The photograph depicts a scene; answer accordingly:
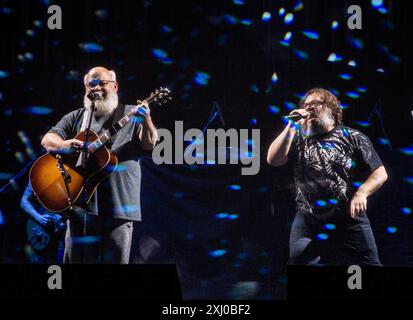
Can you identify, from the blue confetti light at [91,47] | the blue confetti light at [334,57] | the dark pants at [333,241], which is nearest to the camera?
the dark pants at [333,241]

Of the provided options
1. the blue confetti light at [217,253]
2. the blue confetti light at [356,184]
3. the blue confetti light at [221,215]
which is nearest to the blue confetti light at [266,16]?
the blue confetti light at [356,184]

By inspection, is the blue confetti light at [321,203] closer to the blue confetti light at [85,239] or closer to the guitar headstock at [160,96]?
the guitar headstock at [160,96]

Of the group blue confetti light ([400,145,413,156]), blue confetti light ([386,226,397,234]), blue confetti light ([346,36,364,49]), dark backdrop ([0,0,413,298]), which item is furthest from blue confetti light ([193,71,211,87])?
blue confetti light ([386,226,397,234])

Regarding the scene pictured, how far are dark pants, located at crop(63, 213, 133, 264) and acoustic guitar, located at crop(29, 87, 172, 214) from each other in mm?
136

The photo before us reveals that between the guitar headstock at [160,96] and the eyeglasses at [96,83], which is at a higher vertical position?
the eyeglasses at [96,83]

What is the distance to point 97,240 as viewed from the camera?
Result: 3.90 m

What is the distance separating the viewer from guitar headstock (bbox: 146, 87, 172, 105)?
13.2ft

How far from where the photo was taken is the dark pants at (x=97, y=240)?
388 centimetres

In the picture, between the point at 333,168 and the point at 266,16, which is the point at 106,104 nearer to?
the point at 266,16

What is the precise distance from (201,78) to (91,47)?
0.84 metres

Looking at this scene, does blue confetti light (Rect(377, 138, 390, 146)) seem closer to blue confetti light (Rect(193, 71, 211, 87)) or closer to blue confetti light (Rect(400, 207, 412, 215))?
blue confetti light (Rect(400, 207, 412, 215))

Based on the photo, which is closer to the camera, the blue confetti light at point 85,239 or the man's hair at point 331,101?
the blue confetti light at point 85,239

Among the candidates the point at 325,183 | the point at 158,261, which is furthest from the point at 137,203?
the point at 325,183
